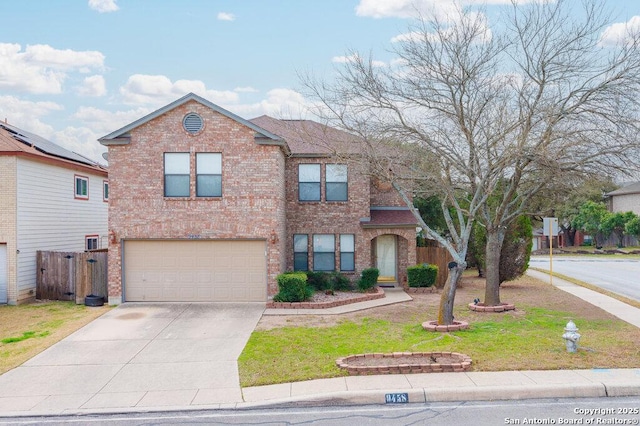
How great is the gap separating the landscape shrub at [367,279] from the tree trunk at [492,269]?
14.6 feet

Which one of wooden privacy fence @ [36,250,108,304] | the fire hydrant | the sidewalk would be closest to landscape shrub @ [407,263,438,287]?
the fire hydrant

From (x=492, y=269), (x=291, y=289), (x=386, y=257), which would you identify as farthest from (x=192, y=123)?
(x=492, y=269)

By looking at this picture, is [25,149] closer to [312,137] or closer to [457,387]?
[312,137]

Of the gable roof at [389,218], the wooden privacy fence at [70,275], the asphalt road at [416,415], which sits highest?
the gable roof at [389,218]

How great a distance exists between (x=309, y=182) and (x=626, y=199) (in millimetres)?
51064

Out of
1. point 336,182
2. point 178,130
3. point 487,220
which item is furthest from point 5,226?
point 487,220

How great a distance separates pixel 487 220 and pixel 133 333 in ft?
34.4

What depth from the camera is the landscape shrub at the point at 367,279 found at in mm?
19734

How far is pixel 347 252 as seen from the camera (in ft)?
68.7

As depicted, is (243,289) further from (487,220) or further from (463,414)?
(463,414)

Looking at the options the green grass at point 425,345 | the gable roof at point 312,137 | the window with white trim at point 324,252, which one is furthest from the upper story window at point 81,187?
the green grass at point 425,345

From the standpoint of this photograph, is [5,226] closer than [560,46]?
No

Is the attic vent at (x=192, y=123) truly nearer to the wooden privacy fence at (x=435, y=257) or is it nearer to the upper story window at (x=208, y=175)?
the upper story window at (x=208, y=175)

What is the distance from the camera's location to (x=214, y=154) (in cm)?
Answer: 1775
